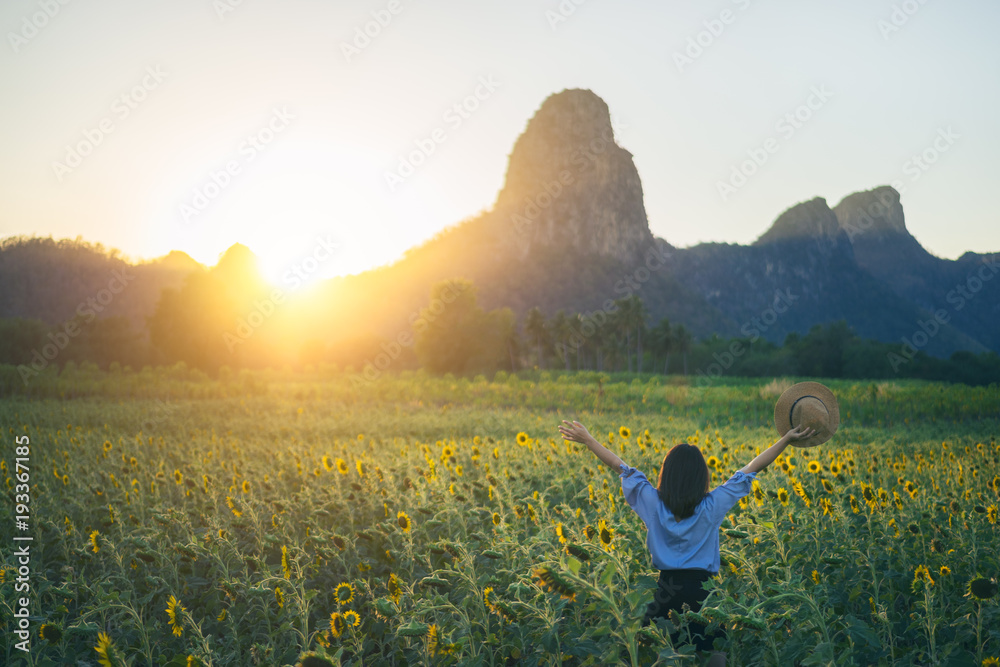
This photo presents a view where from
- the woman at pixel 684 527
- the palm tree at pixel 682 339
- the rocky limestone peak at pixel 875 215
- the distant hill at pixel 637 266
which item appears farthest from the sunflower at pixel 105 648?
the rocky limestone peak at pixel 875 215

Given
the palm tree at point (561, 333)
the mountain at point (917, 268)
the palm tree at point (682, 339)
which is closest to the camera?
the palm tree at point (682, 339)

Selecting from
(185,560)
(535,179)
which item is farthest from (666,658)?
(535,179)

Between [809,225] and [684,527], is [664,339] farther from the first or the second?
[809,225]

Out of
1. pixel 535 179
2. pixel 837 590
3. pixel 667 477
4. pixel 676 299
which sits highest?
pixel 535 179

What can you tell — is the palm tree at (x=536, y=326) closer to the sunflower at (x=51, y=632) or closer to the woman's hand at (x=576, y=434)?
the woman's hand at (x=576, y=434)

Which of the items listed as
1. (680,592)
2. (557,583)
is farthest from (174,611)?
(680,592)

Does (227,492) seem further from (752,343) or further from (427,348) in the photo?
(752,343)

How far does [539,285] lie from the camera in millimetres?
115875

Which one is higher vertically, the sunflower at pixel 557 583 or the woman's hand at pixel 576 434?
the woman's hand at pixel 576 434

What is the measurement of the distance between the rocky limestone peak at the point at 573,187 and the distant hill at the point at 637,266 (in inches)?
14.3

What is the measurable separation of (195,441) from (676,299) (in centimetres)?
11938

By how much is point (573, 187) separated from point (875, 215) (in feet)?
373

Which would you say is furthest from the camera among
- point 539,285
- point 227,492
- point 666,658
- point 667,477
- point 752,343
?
point 539,285

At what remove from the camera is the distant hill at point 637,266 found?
368ft
